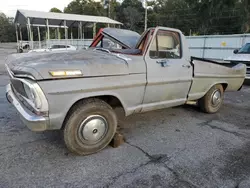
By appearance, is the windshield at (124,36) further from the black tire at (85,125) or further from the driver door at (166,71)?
the black tire at (85,125)

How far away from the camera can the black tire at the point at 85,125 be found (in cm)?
285

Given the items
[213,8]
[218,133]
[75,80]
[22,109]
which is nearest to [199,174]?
[218,133]

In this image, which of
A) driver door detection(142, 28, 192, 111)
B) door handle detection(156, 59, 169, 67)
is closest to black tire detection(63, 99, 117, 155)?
driver door detection(142, 28, 192, 111)

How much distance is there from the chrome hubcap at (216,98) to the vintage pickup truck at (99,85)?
2.50ft

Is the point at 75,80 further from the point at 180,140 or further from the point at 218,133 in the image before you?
the point at 218,133

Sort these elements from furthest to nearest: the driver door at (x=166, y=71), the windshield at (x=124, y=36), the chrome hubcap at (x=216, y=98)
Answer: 1. the chrome hubcap at (x=216, y=98)
2. the windshield at (x=124, y=36)
3. the driver door at (x=166, y=71)

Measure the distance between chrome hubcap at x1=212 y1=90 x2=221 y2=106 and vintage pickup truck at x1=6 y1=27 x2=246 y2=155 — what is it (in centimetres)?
76

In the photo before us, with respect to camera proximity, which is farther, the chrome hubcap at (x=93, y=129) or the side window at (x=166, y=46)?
the side window at (x=166, y=46)

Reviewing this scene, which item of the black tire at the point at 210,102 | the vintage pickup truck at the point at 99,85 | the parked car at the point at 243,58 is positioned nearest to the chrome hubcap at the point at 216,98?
the black tire at the point at 210,102

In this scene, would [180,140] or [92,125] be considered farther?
[180,140]

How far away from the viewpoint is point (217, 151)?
3295 millimetres

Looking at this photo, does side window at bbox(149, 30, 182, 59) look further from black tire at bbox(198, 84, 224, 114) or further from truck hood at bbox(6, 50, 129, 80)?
black tire at bbox(198, 84, 224, 114)

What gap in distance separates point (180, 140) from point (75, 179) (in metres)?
1.96

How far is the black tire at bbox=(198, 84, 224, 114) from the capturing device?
4.83 metres
